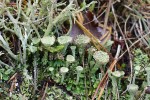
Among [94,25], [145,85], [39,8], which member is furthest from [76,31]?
[145,85]

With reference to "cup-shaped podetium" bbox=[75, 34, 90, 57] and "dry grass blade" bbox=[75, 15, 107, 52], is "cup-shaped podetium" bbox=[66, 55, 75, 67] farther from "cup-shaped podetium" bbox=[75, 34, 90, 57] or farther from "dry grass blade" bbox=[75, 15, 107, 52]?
"dry grass blade" bbox=[75, 15, 107, 52]

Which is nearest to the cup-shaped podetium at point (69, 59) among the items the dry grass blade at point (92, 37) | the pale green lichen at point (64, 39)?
the pale green lichen at point (64, 39)

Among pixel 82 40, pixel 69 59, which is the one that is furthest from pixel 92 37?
pixel 69 59

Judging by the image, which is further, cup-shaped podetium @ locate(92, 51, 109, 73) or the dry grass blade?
the dry grass blade

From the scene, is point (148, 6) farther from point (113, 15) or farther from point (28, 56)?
point (28, 56)

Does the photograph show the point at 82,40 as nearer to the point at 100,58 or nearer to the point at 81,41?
the point at 81,41

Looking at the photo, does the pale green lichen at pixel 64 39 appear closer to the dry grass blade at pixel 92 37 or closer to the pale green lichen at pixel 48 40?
the pale green lichen at pixel 48 40

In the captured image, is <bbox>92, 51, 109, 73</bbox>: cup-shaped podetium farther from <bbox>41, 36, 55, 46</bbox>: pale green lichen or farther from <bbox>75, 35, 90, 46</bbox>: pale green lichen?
<bbox>41, 36, 55, 46</bbox>: pale green lichen

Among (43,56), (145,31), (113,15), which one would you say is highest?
(113,15)

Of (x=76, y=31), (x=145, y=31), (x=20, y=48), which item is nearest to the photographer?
(x=20, y=48)

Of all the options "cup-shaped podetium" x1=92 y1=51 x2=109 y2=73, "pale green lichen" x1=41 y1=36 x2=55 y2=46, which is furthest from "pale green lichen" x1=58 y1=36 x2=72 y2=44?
"cup-shaped podetium" x1=92 y1=51 x2=109 y2=73

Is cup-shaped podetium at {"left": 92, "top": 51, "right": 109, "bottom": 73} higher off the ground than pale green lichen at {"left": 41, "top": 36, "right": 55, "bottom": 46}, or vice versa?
pale green lichen at {"left": 41, "top": 36, "right": 55, "bottom": 46}
